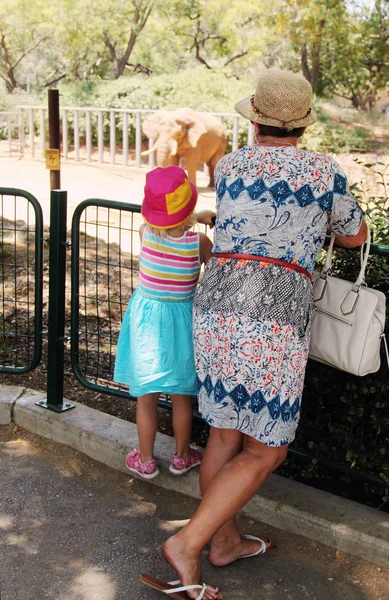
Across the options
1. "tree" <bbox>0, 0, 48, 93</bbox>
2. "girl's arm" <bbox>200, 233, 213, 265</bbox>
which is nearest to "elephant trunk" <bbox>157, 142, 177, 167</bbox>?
"girl's arm" <bbox>200, 233, 213, 265</bbox>

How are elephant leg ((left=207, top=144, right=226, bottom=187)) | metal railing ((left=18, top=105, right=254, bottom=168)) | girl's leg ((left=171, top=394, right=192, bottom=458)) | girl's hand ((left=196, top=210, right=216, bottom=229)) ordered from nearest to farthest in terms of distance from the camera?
girl's hand ((left=196, top=210, right=216, bottom=229)) → girl's leg ((left=171, top=394, right=192, bottom=458)) → elephant leg ((left=207, top=144, right=226, bottom=187)) → metal railing ((left=18, top=105, right=254, bottom=168))

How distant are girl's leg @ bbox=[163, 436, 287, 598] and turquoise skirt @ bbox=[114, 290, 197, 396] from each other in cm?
57

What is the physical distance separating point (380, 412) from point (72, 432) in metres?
1.65

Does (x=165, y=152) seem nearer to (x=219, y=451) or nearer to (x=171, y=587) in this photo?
(x=219, y=451)

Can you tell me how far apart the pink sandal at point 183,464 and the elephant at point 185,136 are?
39.3 feet

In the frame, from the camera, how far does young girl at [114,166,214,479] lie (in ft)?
10.3

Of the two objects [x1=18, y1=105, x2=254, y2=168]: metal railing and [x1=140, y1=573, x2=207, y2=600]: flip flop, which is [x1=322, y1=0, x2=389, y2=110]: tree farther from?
[x1=140, y1=573, x2=207, y2=600]: flip flop

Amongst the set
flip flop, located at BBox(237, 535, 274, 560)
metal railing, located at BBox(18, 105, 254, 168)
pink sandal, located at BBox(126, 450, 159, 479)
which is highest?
pink sandal, located at BBox(126, 450, 159, 479)

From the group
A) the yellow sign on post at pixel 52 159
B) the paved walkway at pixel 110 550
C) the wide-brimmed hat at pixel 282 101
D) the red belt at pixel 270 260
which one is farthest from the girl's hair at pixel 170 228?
the yellow sign on post at pixel 52 159

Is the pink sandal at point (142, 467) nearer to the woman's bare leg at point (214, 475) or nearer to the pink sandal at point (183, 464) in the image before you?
the pink sandal at point (183, 464)

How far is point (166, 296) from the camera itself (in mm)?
3273

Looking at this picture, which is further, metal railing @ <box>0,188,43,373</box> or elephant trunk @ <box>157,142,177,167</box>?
elephant trunk @ <box>157,142,177,167</box>

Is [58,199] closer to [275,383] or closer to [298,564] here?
[275,383]

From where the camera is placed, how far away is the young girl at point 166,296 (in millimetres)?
3139
